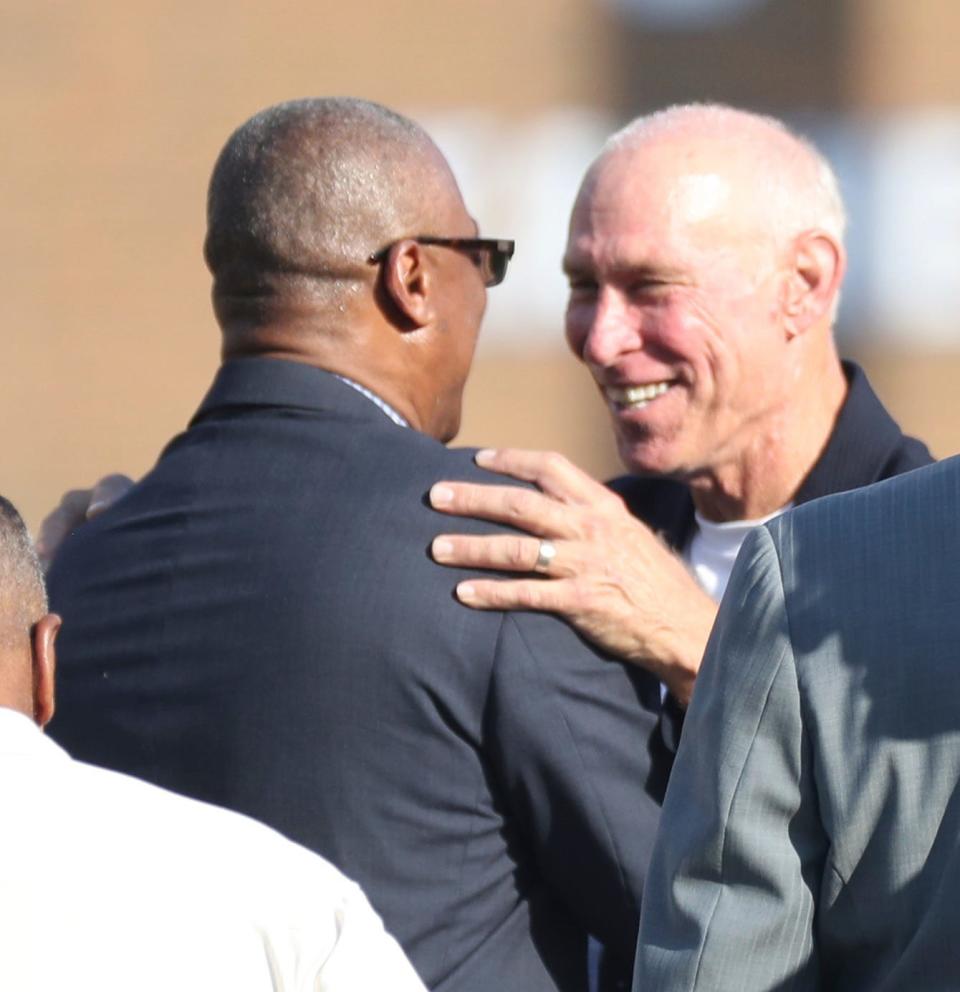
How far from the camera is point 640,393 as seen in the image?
331 cm

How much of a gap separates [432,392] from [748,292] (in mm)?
974

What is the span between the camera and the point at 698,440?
3.27 m

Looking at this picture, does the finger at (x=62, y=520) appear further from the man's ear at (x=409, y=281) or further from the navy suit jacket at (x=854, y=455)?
the navy suit jacket at (x=854, y=455)

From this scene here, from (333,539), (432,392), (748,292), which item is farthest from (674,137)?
(333,539)

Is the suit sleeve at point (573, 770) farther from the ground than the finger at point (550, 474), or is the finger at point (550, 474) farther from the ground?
the finger at point (550, 474)

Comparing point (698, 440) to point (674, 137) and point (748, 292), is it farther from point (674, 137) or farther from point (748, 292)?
point (674, 137)

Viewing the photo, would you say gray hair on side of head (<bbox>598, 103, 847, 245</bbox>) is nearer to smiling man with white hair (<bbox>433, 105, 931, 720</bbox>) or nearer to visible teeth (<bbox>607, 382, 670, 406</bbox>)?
smiling man with white hair (<bbox>433, 105, 931, 720</bbox>)

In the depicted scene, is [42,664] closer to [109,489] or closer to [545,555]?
[545,555]

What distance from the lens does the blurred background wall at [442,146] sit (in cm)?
891

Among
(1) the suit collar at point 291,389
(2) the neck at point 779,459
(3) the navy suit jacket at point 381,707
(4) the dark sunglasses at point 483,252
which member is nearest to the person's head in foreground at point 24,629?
(3) the navy suit jacket at point 381,707

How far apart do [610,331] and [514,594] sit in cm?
114

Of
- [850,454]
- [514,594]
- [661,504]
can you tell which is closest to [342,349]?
[514,594]

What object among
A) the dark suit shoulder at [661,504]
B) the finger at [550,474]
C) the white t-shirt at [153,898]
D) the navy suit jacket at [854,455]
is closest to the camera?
the white t-shirt at [153,898]

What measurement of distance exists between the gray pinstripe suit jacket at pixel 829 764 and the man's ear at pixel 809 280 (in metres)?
1.75
